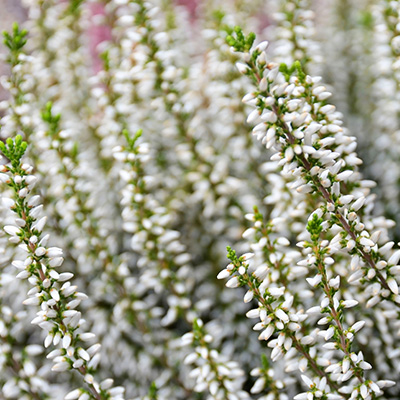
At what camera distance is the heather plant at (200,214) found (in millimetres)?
601

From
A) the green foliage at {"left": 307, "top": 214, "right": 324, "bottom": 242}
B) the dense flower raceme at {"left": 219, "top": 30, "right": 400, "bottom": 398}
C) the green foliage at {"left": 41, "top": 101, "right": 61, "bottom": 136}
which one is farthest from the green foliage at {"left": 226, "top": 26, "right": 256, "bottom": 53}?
the green foliage at {"left": 41, "top": 101, "right": 61, "bottom": 136}

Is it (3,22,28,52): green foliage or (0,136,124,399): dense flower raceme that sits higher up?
(3,22,28,52): green foliage

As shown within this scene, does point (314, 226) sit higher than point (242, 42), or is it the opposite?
point (242, 42)

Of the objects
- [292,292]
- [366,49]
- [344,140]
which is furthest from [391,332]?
[366,49]

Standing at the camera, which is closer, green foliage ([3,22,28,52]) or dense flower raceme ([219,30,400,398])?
dense flower raceme ([219,30,400,398])

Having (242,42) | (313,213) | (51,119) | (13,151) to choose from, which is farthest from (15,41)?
(313,213)

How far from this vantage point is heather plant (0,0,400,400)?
0.60m

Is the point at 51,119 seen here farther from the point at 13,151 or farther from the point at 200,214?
the point at 200,214

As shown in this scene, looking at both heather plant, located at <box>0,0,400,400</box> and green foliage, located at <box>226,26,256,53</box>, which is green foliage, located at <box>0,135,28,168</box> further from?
green foliage, located at <box>226,26,256,53</box>

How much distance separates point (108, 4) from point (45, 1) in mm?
135

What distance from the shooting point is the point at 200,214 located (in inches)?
41.4

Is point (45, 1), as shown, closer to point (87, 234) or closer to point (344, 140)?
point (87, 234)

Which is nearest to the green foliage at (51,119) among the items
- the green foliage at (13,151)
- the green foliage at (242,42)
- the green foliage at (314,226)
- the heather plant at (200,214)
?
the heather plant at (200,214)

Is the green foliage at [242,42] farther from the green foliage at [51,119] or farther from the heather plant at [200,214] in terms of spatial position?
the green foliage at [51,119]
